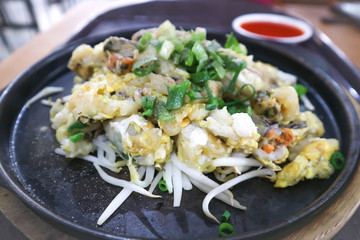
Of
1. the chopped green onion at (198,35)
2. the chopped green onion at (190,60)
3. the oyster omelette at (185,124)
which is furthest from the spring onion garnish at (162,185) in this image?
the chopped green onion at (198,35)

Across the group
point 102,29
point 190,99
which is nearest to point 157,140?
point 190,99

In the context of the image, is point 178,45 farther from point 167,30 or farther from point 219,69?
point 219,69

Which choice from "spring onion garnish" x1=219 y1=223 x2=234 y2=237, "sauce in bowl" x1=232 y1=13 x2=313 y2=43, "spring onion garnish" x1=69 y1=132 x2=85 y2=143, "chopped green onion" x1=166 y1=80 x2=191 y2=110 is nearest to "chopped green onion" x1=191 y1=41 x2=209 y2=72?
"chopped green onion" x1=166 y1=80 x2=191 y2=110

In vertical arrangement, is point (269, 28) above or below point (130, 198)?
above

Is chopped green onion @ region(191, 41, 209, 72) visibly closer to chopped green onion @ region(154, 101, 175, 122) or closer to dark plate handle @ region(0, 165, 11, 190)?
chopped green onion @ region(154, 101, 175, 122)

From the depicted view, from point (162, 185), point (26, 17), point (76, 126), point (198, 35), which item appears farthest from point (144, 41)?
point (26, 17)

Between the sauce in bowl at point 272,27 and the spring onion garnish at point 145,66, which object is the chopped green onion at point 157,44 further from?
the sauce in bowl at point 272,27

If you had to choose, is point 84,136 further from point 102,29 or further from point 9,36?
point 9,36

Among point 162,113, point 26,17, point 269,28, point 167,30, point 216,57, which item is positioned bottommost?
point 26,17
